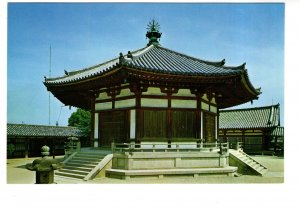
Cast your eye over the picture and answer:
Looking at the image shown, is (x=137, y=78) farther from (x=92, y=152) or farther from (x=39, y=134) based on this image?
(x=39, y=134)

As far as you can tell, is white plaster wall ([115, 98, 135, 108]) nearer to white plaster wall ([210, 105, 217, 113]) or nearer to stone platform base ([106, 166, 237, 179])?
stone platform base ([106, 166, 237, 179])

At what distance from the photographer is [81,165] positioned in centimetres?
1270

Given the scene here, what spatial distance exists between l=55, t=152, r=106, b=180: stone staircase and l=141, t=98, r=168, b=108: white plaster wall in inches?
114

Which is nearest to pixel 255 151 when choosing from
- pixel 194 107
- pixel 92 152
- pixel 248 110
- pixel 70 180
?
pixel 248 110

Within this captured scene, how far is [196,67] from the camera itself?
44.7 ft

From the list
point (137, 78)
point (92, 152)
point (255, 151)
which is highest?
point (137, 78)

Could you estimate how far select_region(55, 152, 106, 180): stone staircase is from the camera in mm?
11969

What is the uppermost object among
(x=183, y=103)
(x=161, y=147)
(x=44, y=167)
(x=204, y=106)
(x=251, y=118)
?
(x=183, y=103)

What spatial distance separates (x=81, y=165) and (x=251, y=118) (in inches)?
992

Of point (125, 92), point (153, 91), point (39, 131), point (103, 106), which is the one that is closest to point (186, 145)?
point (153, 91)

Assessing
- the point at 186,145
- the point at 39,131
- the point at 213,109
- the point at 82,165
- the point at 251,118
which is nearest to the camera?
the point at 82,165

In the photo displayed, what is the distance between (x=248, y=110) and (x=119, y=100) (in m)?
25.7

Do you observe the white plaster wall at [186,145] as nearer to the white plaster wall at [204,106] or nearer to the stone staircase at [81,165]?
the white plaster wall at [204,106]

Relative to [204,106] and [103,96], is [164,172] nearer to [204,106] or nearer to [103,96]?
[204,106]
